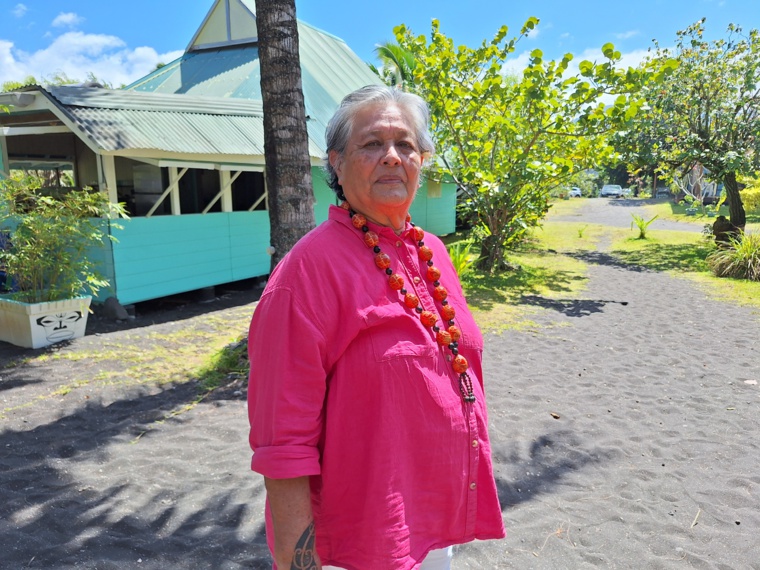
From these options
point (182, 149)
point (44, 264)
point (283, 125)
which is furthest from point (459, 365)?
point (182, 149)

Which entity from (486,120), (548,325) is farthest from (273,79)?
(486,120)

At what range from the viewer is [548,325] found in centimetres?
782

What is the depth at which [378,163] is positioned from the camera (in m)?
1.50

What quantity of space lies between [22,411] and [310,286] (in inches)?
179

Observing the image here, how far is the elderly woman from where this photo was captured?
1.26 metres

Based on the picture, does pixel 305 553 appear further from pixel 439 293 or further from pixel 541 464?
pixel 541 464

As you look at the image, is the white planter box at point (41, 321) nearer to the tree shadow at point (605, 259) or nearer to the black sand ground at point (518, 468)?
the black sand ground at point (518, 468)

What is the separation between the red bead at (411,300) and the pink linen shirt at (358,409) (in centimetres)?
3

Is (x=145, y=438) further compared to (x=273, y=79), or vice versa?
(x=273, y=79)

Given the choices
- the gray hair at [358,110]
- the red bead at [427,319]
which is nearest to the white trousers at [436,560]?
the red bead at [427,319]

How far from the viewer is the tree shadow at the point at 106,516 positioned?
2703mm

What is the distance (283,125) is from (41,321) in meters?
3.96

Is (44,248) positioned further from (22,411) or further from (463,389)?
(463,389)

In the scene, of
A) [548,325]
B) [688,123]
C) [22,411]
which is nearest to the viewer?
[22,411]
